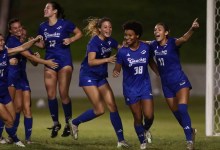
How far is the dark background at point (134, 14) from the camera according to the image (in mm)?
36656

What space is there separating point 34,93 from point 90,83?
13.9 meters

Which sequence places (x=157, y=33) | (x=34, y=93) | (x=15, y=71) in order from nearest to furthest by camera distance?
(x=157, y=33)
(x=15, y=71)
(x=34, y=93)

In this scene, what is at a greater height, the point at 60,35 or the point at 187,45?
the point at 60,35

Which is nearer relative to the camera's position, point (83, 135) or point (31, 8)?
point (83, 135)

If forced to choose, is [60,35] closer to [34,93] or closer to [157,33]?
[157,33]

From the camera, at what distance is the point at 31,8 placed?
1575 inches

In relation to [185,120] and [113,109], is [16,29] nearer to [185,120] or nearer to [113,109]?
[113,109]

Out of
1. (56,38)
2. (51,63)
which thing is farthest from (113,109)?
(56,38)

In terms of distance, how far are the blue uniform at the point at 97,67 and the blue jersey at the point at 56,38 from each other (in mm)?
519

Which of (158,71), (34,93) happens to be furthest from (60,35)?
(34,93)

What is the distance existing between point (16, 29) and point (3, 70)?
124cm

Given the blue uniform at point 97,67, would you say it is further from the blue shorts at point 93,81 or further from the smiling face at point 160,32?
the smiling face at point 160,32

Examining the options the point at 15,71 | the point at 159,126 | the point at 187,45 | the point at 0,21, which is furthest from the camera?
the point at 187,45

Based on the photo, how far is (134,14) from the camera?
39.0 metres
